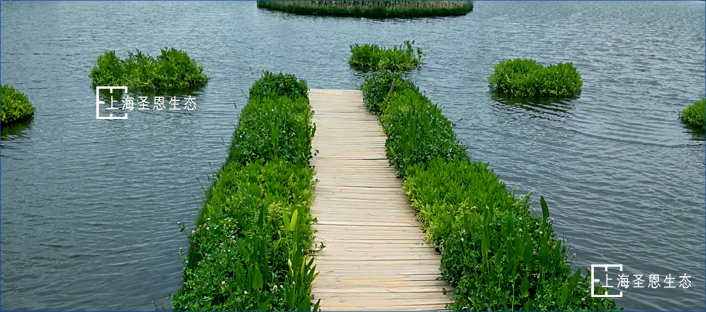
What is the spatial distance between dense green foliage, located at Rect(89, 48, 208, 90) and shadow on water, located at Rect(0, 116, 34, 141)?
4.85m

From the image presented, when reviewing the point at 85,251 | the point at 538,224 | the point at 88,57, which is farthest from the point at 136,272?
the point at 88,57

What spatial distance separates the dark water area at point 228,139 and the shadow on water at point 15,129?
7 cm

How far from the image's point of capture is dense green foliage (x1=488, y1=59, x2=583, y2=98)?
25.6m

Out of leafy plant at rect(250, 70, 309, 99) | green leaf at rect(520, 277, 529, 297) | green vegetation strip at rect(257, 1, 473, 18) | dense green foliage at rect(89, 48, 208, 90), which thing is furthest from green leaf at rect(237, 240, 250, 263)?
green vegetation strip at rect(257, 1, 473, 18)

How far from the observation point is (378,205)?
465 inches

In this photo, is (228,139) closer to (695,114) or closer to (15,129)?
(15,129)

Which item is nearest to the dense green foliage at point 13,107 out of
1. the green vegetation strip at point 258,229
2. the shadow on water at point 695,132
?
the green vegetation strip at point 258,229

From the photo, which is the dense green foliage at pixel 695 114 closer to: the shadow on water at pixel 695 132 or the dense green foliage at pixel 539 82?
the shadow on water at pixel 695 132

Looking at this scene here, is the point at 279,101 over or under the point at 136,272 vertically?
over

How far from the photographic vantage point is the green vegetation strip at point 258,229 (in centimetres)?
782

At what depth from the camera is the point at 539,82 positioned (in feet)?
84.5

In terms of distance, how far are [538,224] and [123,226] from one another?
8.00 m

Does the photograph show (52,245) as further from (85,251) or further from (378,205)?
(378,205)

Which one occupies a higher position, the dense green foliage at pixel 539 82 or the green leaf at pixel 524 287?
the dense green foliage at pixel 539 82
